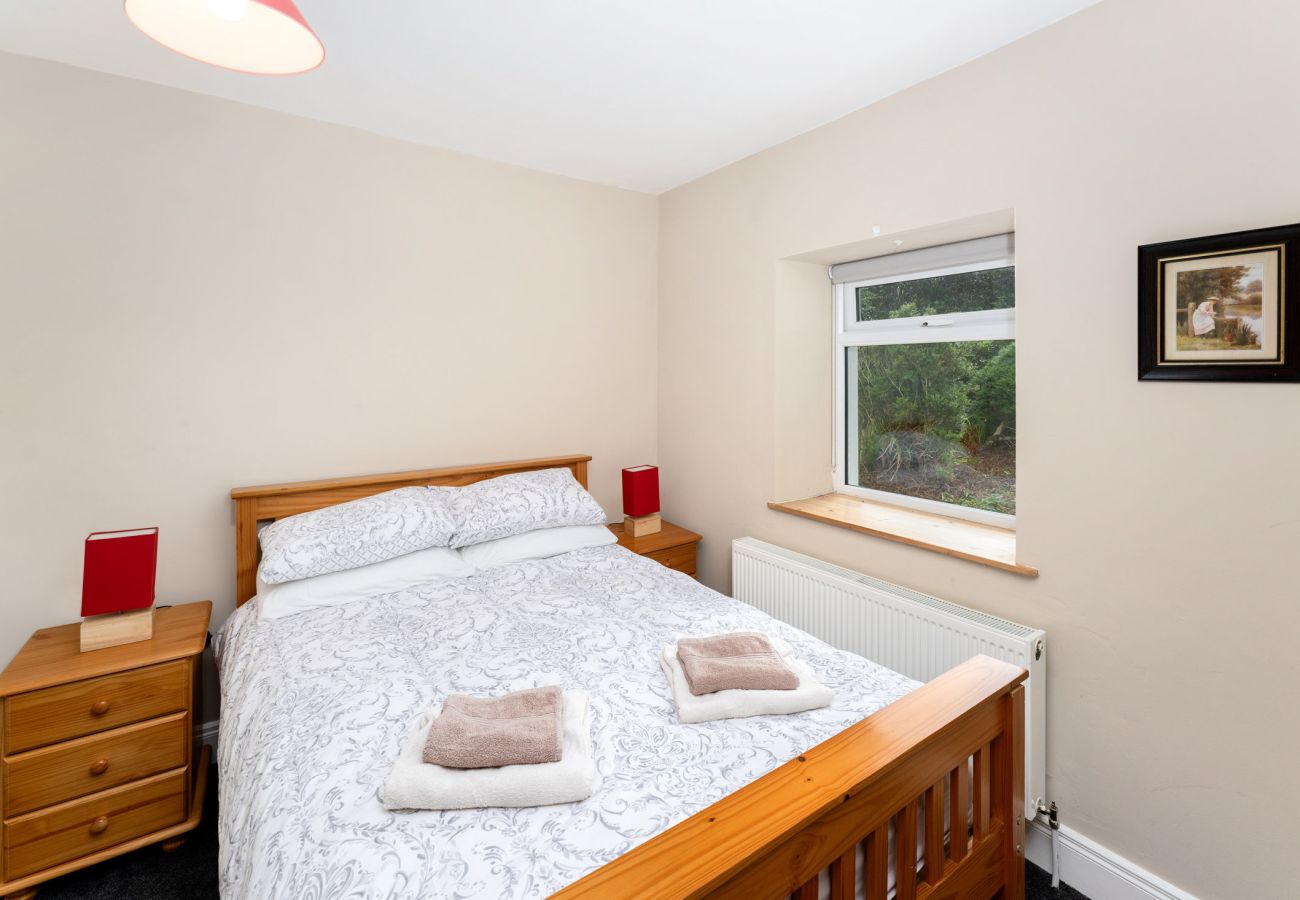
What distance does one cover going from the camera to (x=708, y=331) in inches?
125

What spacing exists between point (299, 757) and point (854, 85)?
257 cm

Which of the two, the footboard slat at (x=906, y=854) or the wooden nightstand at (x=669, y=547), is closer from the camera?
the footboard slat at (x=906, y=854)

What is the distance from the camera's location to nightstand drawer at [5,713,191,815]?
1752 mm

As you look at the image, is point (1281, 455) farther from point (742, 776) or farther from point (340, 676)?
point (340, 676)

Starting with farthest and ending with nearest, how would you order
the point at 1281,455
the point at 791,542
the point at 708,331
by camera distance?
the point at 708,331 → the point at 791,542 → the point at 1281,455

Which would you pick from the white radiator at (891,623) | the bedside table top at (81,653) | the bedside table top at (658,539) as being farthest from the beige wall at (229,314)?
the white radiator at (891,623)

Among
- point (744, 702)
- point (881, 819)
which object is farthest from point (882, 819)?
point (744, 702)

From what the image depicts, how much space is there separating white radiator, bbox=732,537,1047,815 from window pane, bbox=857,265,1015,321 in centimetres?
112

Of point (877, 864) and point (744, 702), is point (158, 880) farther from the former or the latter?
point (877, 864)

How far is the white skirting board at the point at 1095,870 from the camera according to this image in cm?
171

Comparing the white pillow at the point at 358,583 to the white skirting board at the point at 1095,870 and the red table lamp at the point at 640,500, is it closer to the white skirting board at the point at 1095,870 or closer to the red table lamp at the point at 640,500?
the red table lamp at the point at 640,500

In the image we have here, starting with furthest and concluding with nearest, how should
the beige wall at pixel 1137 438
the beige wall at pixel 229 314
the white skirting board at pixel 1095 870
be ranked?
1. the beige wall at pixel 229 314
2. the white skirting board at pixel 1095 870
3. the beige wall at pixel 1137 438

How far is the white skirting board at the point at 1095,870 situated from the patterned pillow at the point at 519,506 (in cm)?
194

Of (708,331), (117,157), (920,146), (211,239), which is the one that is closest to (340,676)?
(211,239)
